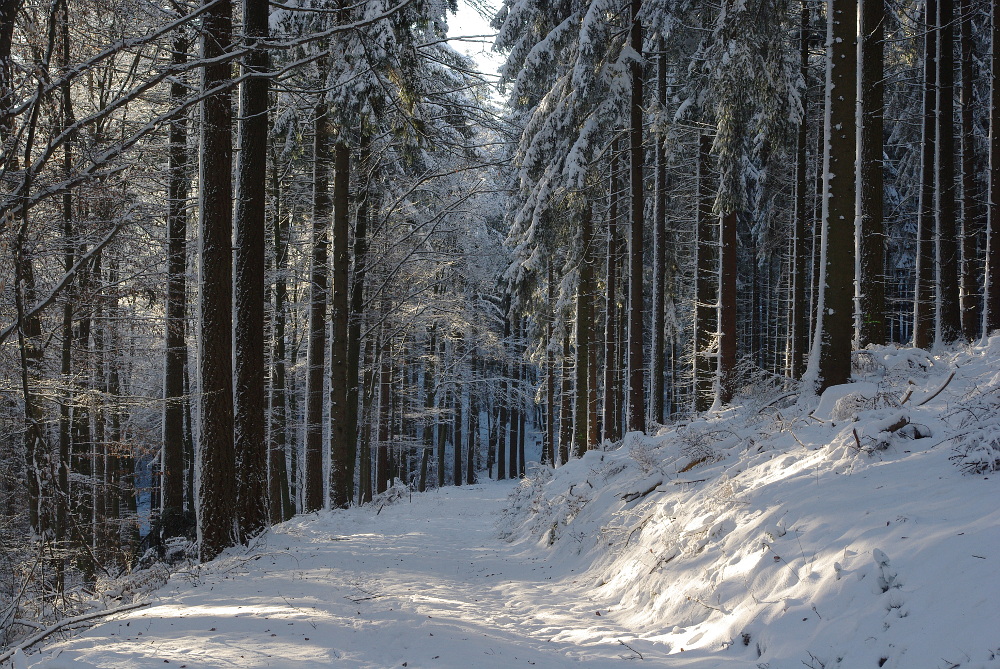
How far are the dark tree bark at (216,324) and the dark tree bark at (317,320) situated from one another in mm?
5376

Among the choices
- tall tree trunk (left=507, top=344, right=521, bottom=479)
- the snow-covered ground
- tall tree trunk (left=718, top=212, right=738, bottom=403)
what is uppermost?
tall tree trunk (left=718, top=212, right=738, bottom=403)

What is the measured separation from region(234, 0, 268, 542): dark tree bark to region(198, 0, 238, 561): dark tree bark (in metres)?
0.25

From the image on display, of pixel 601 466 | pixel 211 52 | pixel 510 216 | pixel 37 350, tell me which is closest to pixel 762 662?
pixel 601 466

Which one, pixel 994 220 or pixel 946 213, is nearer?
pixel 994 220

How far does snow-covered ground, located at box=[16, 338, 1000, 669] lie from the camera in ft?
12.5

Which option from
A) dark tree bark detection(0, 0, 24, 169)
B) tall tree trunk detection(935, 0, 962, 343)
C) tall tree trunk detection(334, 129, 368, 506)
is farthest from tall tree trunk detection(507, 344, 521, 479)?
dark tree bark detection(0, 0, 24, 169)

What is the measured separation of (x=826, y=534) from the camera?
4773 millimetres

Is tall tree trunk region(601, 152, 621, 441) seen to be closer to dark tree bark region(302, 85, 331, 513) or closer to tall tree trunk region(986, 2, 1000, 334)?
dark tree bark region(302, 85, 331, 513)

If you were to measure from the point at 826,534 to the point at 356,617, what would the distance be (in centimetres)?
414

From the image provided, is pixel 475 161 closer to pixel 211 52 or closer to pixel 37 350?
pixel 211 52

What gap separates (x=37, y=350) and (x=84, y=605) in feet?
15.0

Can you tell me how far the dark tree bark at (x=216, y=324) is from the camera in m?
8.20

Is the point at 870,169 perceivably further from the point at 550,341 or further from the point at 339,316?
the point at 550,341

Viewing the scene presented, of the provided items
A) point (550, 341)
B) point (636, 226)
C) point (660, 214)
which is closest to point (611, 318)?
point (660, 214)
